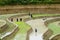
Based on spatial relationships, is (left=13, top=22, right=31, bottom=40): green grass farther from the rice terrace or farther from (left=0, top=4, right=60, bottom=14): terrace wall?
(left=0, top=4, right=60, bottom=14): terrace wall

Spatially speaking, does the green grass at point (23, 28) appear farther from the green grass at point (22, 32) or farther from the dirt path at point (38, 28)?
the dirt path at point (38, 28)

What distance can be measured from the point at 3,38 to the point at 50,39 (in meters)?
3.83

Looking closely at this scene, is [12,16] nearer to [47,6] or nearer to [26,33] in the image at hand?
[47,6]

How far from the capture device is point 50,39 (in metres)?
17.8

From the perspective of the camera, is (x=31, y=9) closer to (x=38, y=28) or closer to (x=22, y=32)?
(x=38, y=28)

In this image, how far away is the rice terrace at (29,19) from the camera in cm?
1789

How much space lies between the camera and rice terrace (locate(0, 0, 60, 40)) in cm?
1789

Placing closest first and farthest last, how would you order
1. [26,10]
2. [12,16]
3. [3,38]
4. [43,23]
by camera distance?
[3,38] < [43,23] < [12,16] < [26,10]

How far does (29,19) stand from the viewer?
23.5 metres

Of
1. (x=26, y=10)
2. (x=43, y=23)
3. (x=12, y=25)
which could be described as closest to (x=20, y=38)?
(x=12, y=25)

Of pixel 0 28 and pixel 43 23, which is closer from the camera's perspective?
pixel 0 28

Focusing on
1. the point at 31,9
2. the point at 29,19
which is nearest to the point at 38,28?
the point at 29,19

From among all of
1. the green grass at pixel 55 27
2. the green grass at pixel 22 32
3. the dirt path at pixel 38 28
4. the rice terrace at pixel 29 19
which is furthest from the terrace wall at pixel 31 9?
the green grass at pixel 22 32

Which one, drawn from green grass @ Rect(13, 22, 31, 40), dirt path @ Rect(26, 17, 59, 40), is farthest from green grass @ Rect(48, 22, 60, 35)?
green grass @ Rect(13, 22, 31, 40)
